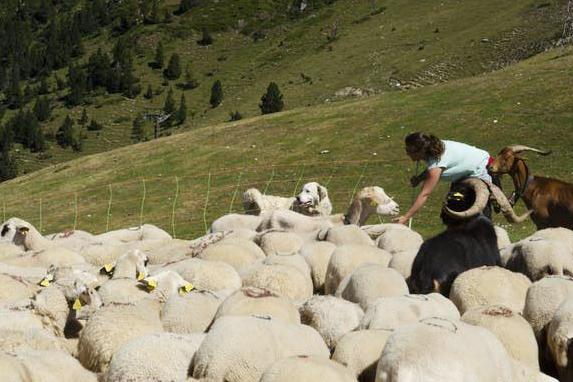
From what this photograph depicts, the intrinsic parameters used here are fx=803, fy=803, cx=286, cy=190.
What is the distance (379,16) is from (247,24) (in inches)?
1484

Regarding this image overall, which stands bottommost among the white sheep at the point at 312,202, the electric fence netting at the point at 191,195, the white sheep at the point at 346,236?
the electric fence netting at the point at 191,195

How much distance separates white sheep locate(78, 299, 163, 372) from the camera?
6.91 metres

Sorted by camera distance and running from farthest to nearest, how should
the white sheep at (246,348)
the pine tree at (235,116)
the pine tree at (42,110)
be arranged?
the pine tree at (42,110), the pine tree at (235,116), the white sheep at (246,348)

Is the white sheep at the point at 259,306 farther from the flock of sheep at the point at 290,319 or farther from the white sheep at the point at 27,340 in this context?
the white sheep at the point at 27,340

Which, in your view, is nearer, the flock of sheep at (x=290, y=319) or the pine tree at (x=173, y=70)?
the flock of sheep at (x=290, y=319)

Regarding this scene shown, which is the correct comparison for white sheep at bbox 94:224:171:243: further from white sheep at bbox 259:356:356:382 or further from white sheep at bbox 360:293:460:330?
white sheep at bbox 259:356:356:382

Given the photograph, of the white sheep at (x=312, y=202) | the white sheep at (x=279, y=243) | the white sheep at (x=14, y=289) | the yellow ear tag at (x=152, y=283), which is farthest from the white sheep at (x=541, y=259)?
the white sheep at (x=312, y=202)

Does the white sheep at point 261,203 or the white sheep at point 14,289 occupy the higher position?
the white sheep at point 14,289

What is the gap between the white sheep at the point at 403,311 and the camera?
6734mm

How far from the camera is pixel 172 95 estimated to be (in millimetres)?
110250

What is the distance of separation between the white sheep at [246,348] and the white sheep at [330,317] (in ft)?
1.92

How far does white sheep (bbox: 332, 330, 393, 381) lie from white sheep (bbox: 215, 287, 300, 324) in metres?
0.81

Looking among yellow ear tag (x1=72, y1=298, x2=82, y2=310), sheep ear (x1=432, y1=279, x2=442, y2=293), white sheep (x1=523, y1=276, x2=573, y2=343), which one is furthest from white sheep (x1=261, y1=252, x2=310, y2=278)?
white sheep (x1=523, y1=276, x2=573, y2=343)

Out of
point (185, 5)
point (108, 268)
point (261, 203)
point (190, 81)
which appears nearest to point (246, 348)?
point (108, 268)
